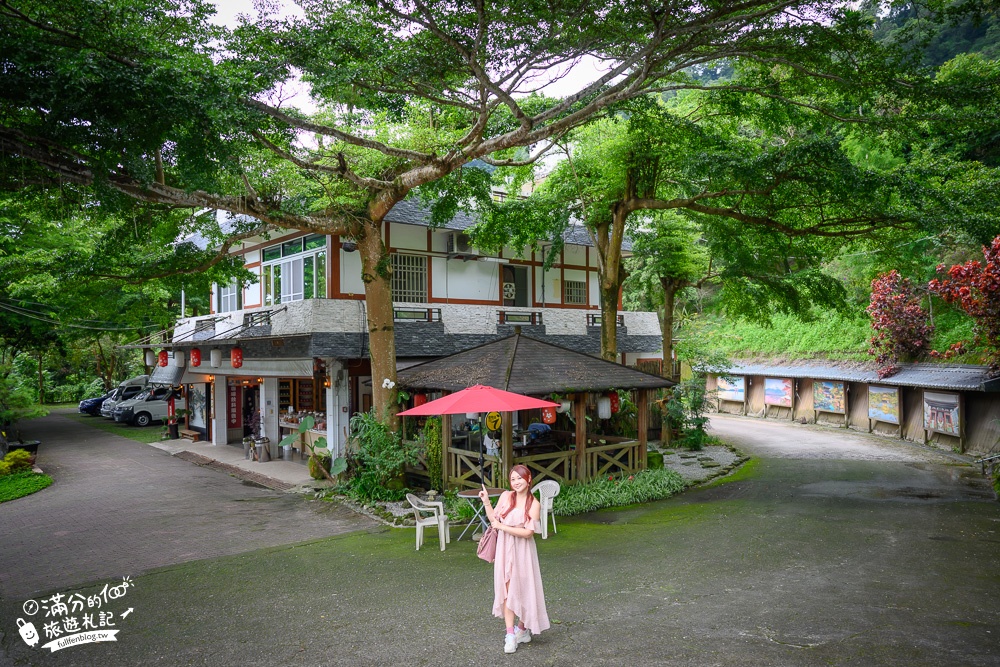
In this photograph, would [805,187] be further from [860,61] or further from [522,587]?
[522,587]

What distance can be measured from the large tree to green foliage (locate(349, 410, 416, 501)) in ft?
15.5

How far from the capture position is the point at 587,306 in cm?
2181

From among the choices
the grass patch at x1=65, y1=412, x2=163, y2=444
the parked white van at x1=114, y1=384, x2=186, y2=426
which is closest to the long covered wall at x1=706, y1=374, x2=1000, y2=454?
the grass patch at x1=65, y1=412, x2=163, y2=444

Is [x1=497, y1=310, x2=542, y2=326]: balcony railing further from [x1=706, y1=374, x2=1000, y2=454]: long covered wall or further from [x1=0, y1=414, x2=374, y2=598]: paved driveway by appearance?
[x1=706, y1=374, x2=1000, y2=454]: long covered wall

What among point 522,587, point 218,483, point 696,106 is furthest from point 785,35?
point 218,483

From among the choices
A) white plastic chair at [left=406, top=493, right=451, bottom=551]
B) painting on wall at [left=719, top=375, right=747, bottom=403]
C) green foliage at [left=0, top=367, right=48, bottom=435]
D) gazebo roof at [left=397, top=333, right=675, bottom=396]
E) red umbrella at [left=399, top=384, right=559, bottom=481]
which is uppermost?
gazebo roof at [left=397, top=333, right=675, bottom=396]

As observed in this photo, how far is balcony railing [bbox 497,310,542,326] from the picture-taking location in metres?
18.4

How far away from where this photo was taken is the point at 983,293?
1534 centimetres

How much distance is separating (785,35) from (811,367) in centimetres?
1842

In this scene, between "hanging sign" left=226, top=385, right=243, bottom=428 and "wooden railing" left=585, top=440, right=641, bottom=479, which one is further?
"hanging sign" left=226, top=385, right=243, bottom=428

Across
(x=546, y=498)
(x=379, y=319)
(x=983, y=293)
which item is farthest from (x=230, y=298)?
(x=983, y=293)

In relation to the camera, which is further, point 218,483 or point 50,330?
point 50,330

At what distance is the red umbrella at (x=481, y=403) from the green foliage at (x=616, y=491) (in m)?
2.23

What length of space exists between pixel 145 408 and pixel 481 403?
2504cm
